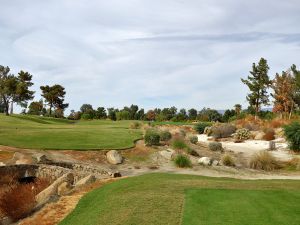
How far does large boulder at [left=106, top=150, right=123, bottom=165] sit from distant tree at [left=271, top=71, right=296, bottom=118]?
35106mm

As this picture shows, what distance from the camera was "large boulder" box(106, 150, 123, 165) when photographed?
75.9 ft

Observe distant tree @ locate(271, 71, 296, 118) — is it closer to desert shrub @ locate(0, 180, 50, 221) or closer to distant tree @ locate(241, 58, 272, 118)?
distant tree @ locate(241, 58, 272, 118)

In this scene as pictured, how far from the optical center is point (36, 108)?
283 ft

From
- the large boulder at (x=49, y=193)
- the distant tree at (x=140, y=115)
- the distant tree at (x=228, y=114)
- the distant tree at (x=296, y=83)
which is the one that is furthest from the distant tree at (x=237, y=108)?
the large boulder at (x=49, y=193)

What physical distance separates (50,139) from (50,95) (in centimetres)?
4782

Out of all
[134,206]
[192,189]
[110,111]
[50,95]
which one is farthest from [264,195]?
[110,111]

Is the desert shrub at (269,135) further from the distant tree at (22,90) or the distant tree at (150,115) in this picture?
the distant tree at (150,115)

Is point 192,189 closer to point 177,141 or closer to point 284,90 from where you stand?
point 177,141

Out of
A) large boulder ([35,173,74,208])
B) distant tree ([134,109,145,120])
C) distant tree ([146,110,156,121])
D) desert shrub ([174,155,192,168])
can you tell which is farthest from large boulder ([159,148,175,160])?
distant tree ([134,109,145,120])

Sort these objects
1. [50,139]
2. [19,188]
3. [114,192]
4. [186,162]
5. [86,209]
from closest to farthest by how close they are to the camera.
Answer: [86,209] < [114,192] < [19,188] < [186,162] < [50,139]

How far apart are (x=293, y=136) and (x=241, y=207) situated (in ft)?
60.5

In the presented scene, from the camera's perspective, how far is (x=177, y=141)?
27.4m

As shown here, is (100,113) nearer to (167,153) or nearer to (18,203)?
(167,153)

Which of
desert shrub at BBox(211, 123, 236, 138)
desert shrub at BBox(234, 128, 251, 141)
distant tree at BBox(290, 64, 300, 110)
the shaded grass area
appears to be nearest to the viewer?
the shaded grass area
